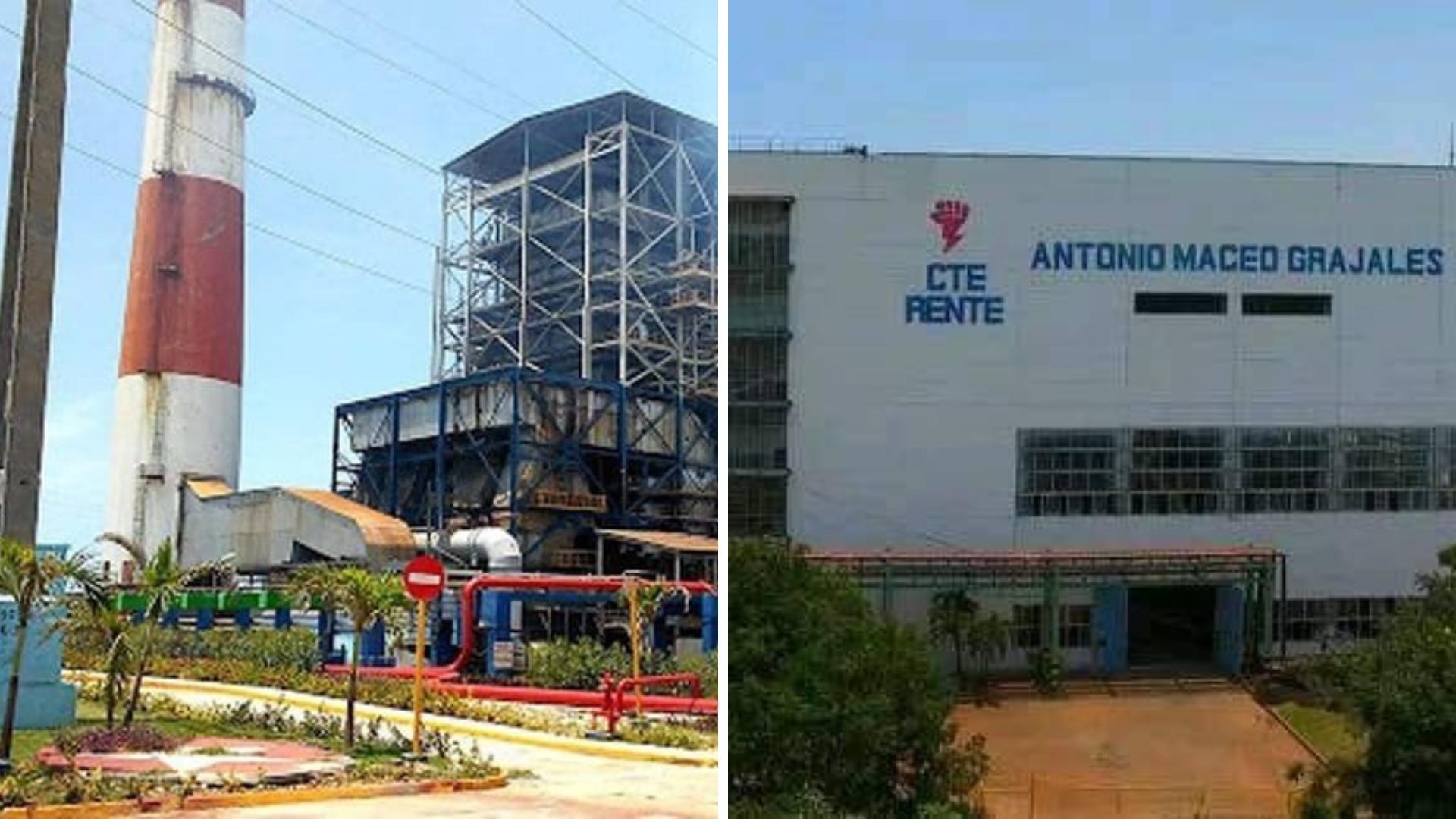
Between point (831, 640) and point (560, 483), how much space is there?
2.04 metres

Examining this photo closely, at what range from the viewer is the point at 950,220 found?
884 cm

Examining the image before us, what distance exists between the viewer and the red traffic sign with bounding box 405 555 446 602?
7.04 metres

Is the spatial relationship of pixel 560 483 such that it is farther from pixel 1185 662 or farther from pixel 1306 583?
pixel 1306 583

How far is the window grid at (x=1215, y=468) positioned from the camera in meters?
8.95

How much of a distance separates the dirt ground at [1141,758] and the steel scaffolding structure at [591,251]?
332 cm

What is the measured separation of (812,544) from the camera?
8.84m

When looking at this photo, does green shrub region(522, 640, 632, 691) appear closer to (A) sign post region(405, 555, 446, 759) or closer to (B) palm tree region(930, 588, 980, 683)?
(A) sign post region(405, 555, 446, 759)

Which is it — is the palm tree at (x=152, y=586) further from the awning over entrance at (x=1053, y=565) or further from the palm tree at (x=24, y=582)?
the awning over entrance at (x=1053, y=565)

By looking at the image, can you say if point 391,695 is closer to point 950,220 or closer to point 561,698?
point 561,698

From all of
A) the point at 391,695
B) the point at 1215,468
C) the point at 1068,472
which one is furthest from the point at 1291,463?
the point at 391,695

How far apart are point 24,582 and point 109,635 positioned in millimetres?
511

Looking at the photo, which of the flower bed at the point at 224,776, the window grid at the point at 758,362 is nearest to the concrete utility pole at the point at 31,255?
the flower bed at the point at 224,776

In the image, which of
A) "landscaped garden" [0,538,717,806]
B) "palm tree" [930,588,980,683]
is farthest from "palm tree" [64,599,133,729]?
"palm tree" [930,588,980,683]

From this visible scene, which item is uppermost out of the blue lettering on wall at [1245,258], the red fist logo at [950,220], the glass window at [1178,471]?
the red fist logo at [950,220]
